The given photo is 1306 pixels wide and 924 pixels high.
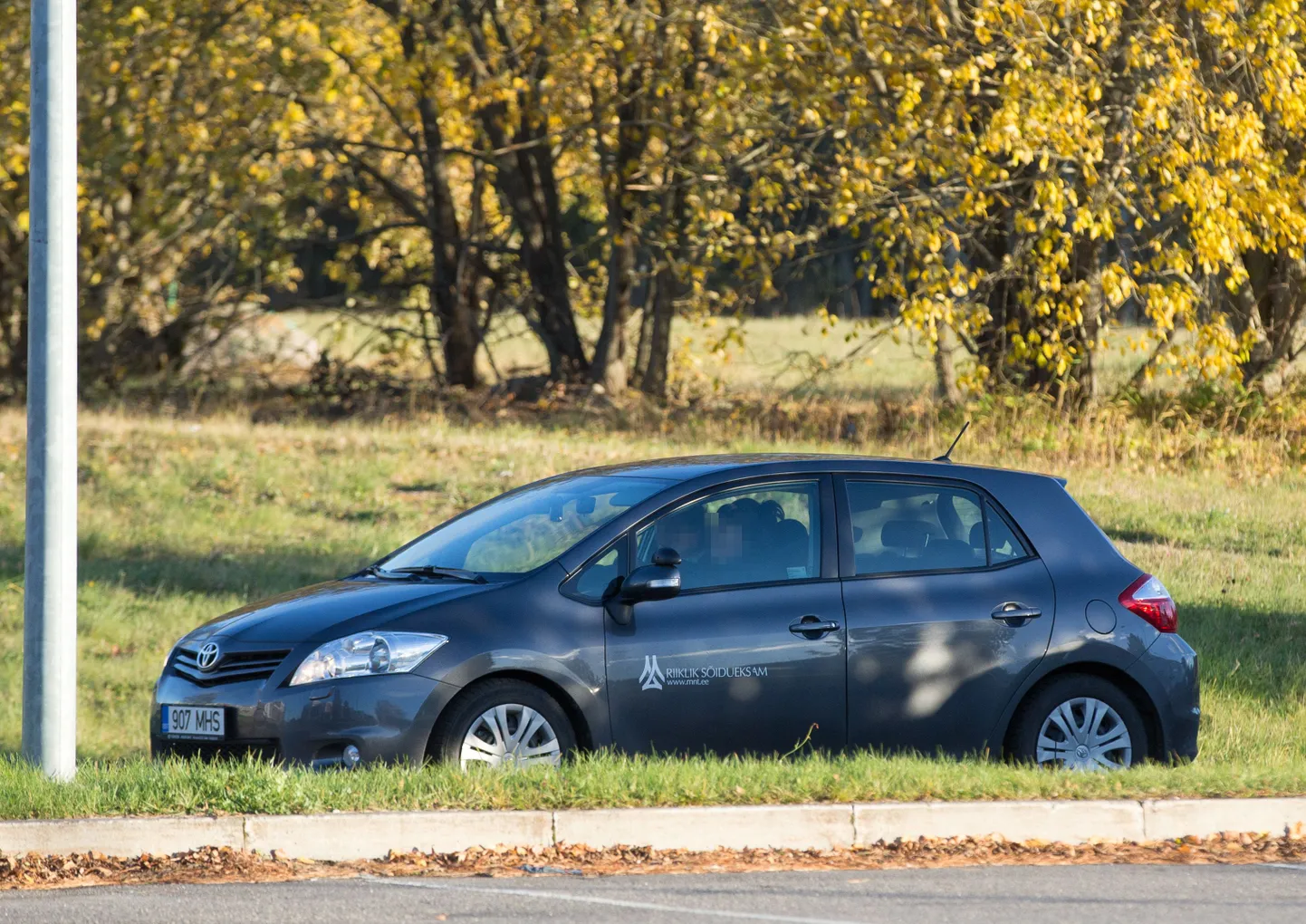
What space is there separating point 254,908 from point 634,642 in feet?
6.64

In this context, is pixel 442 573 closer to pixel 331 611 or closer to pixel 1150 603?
pixel 331 611

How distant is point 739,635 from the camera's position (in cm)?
702

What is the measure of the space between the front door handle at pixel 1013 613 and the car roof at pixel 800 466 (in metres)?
0.62

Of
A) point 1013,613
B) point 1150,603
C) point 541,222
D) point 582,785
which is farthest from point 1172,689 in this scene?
point 541,222

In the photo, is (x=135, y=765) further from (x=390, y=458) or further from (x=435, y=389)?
(x=435, y=389)

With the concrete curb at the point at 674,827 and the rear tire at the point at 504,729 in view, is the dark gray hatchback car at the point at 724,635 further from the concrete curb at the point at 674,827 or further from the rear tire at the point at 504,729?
the concrete curb at the point at 674,827

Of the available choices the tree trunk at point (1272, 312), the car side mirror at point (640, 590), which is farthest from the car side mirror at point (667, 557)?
the tree trunk at point (1272, 312)

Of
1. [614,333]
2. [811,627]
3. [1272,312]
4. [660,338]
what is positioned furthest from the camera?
[660,338]

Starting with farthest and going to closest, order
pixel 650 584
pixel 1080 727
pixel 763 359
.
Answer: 1. pixel 763 359
2. pixel 1080 727
3. pixel 650 584

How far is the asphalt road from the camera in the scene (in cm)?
538

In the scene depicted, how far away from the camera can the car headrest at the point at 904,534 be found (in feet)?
24.4

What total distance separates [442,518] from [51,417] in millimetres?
8446

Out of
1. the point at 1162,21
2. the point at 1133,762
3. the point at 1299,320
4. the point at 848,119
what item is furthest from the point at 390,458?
the point at 1133,762

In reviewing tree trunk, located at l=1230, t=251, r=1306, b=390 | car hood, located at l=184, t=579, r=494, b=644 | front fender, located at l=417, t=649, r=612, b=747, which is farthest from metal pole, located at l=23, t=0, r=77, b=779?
→ tree trunk, located at l=1230, t=251, r=1306, b=390
